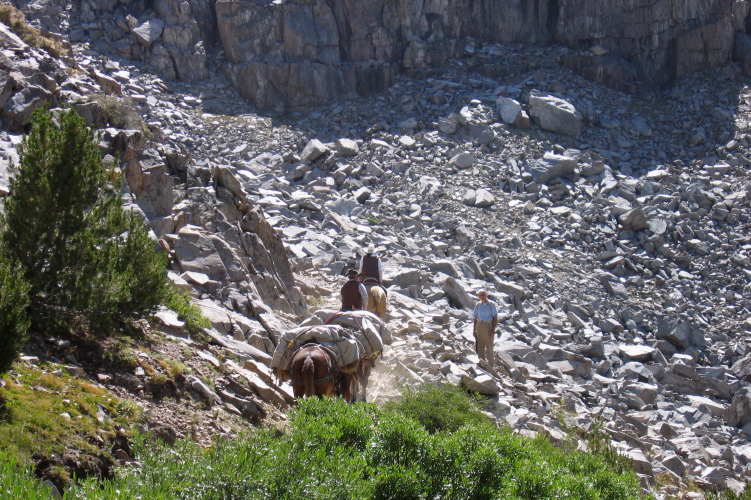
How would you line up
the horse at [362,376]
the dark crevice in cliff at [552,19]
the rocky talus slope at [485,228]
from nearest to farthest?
the horse at [362,376], the rocky talus slope at [485,228], the dark crevice in cliff at [552,19]

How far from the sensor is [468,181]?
25.6 meters

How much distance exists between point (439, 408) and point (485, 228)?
1508 cm

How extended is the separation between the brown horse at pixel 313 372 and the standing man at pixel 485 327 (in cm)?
501

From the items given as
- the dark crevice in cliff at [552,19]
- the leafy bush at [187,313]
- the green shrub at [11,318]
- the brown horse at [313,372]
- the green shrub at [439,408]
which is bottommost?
the green shrub at [439,408]

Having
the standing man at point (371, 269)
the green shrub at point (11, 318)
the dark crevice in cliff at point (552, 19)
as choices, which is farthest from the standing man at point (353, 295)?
the dark crevice in cliff at point (552, 19)

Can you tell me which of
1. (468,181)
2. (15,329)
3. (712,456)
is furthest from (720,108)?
(15,329)

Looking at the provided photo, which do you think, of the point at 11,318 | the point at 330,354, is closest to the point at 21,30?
the point at 330,354

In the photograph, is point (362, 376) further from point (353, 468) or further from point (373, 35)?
point (373, 35)

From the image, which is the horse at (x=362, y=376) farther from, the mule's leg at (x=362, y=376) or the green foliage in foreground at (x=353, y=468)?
the green foliage in foreground at (x=353, y=468)

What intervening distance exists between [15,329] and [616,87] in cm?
3306

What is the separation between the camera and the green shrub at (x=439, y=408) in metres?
8.19

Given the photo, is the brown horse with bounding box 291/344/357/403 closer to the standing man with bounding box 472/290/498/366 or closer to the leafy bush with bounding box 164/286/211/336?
the leafy bush with bounding box 164/286/211/336

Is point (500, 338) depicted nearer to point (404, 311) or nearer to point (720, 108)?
point (404, 311)

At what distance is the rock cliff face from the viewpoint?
32.1 meters
